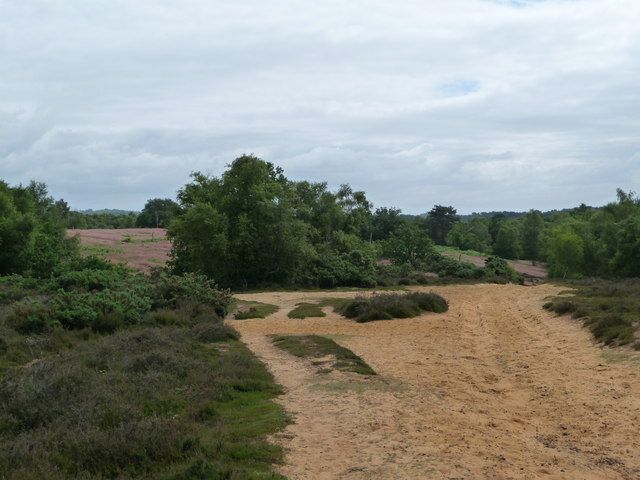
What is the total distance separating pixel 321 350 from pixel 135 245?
147ft

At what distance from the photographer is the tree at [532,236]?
94688 millimetres

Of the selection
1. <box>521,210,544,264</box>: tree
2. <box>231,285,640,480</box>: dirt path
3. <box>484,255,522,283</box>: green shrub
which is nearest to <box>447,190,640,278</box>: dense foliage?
<box>521,210,544,264</box>: tree

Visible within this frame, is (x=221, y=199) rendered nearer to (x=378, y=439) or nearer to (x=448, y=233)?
(x=378, y=439)

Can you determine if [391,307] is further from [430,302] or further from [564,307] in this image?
[564,307]

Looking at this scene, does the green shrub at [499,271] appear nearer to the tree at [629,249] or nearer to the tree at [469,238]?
the tree at [629,249]

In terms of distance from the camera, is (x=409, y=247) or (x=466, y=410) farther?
(x=409, y=247)

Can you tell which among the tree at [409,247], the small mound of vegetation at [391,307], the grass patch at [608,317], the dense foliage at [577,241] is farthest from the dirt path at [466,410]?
the tree at [409,247]

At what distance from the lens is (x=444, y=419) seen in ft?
32.9

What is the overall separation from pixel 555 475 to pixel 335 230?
157 ft

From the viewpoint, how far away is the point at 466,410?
10.8 metres

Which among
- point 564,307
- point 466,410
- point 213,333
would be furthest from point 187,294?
point 466,410

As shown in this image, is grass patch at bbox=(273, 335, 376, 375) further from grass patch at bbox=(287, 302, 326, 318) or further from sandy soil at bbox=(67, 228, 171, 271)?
sandy soil at bbox=(67, 228, 171, 271)

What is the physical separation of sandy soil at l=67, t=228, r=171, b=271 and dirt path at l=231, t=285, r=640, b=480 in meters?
32.7

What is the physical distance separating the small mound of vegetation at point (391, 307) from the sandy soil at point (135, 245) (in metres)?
24.6
